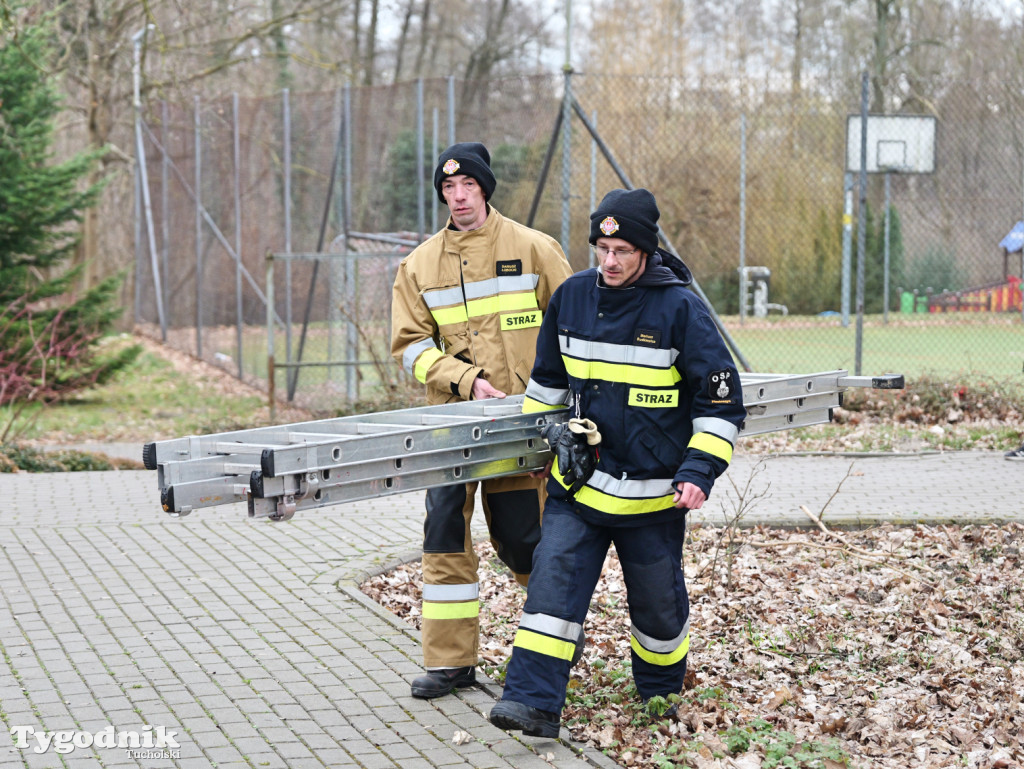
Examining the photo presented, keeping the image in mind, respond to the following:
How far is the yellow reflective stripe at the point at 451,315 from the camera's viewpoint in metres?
5.01

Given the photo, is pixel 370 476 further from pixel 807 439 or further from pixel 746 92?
pixel 746 92

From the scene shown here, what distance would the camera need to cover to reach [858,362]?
12211mm

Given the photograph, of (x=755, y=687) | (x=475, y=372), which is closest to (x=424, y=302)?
(x=475, y=372)

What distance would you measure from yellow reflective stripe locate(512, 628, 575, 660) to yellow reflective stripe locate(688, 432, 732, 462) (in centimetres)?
82

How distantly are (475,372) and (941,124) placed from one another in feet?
31.8

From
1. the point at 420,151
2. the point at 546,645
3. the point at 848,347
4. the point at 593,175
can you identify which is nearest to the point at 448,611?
the point at 546,645

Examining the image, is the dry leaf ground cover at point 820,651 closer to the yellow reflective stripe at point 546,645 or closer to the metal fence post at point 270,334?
the yellow reflective stripe at point 546,645

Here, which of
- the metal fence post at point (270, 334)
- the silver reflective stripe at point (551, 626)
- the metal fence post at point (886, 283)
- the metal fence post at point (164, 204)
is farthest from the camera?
the metal fence post at point (164, 204)

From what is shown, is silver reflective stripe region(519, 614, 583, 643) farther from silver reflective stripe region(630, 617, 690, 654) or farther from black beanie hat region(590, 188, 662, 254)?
black beanie hat region(590, 188, 662, 254)

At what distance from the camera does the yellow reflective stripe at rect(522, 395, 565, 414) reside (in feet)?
15.0

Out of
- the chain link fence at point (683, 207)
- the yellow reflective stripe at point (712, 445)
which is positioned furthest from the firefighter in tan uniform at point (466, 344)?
the chain link fence at point (683, 207)

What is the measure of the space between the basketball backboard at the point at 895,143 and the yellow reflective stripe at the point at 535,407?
917cm

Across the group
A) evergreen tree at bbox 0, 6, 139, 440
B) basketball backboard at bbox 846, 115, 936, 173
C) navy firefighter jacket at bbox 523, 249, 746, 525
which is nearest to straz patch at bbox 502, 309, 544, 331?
navy firefighter jacket at bbox 523, 249, 746, 525

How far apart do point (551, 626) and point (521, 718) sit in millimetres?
327
